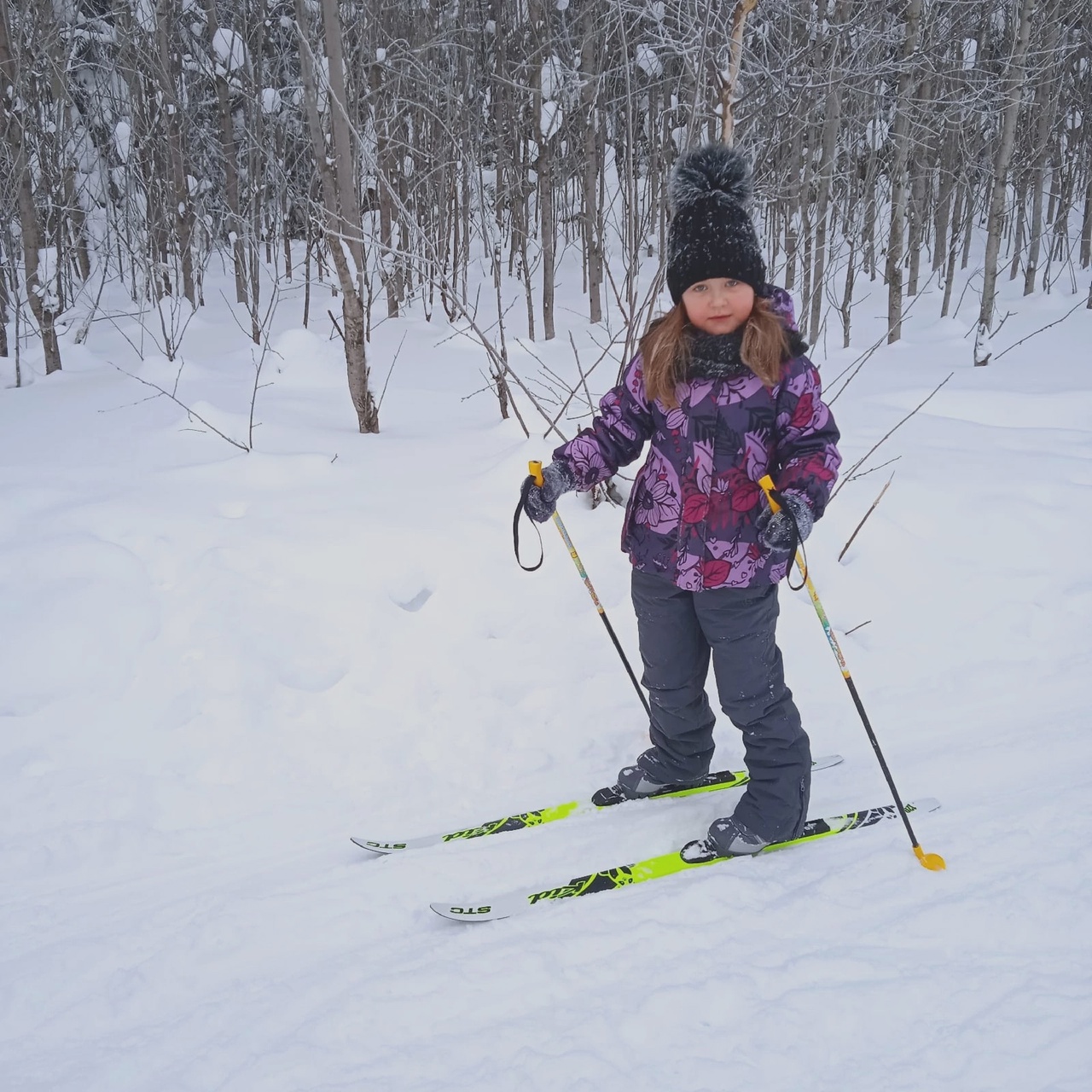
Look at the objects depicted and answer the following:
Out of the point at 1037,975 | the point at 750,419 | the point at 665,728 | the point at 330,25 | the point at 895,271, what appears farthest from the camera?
the point at 895,271

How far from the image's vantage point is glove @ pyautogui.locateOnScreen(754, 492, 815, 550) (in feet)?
6.43

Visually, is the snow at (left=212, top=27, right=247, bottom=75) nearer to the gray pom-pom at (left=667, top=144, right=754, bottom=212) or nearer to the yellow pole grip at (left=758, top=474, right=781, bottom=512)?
the gray pom-pom at (left=667, top=144, right=754, bottom=212)

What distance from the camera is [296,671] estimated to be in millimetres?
3025

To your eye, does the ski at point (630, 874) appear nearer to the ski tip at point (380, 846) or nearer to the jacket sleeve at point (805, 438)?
the ski tip at point (380, 846)

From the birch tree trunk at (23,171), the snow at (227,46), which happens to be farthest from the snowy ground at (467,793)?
the snow at (227,46)

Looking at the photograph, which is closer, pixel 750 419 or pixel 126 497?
pixel 750 419

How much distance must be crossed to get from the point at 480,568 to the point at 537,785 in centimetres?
117

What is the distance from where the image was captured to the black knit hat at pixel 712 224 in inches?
79.9

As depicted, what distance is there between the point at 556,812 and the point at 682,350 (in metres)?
1.45

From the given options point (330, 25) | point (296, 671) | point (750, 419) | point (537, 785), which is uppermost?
point (330, 25)

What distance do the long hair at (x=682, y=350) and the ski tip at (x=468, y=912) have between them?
55.7 inches

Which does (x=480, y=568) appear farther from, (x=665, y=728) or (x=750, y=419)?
(x=750, y=419)

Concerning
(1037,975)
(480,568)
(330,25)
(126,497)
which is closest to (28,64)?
(330,25)

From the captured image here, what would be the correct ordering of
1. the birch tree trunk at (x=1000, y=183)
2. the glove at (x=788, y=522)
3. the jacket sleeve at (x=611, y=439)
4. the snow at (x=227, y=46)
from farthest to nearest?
the snow at (x=227, y=46) → the birch tree trunk at (x=1000, y=183) → the jacket sleeve at (x=611, y=439) → the glove at (x=788, y=522)
